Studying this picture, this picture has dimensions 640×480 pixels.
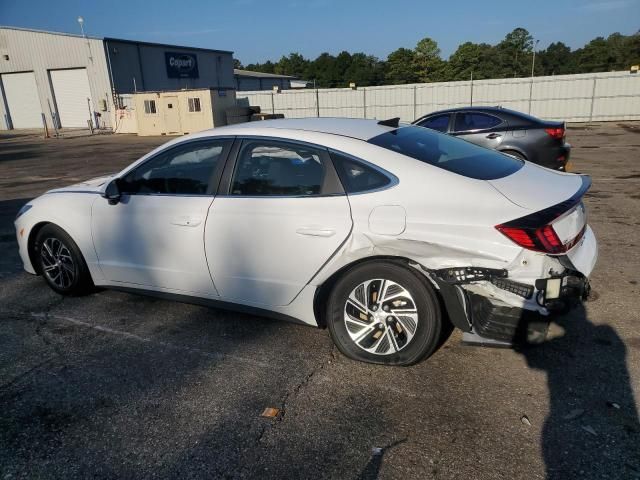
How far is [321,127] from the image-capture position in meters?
3.54

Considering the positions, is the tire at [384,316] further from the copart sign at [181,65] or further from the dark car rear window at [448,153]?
the copart sign at [181,65]

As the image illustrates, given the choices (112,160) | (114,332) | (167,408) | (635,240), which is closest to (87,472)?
(167,408)

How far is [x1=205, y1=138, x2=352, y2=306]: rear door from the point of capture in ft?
10.3

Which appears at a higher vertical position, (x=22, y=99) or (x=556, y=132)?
(x=22, y=99)

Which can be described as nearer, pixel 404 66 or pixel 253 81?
pixel 253 81

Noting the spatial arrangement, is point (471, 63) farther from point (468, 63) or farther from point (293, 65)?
point (293, 65)

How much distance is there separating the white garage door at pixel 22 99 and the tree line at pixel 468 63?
5216 centimetres

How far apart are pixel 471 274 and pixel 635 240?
3865mm

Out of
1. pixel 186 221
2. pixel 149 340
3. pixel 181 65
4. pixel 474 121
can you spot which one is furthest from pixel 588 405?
pixel 181 65

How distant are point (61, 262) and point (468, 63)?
97427mm

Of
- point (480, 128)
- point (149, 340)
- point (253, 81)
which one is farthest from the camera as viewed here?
point (253, 81)

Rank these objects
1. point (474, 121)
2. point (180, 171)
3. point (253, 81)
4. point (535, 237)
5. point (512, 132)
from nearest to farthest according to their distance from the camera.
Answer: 1. point (535, 237)
2. point (180, 171)
3. point (512, 132)
4. point (474, 121)
5. point (253, 81)

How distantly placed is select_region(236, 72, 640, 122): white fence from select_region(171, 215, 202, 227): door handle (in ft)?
81.0

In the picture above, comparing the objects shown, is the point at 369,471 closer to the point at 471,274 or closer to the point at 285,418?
the point at 285,418
